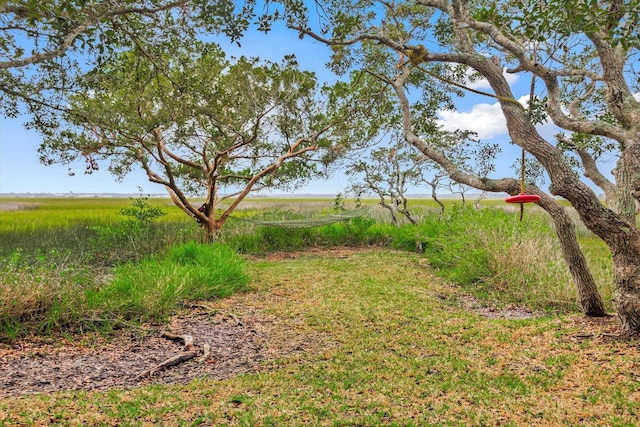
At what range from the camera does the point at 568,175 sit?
8.66 ft

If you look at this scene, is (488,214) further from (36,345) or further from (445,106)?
(36,345)

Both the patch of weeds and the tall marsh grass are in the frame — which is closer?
the tall marsh grass

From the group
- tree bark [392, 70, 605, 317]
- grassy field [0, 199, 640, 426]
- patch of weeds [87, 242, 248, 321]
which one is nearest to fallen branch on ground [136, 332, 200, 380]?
grassy field [0, 199, 640, 426]

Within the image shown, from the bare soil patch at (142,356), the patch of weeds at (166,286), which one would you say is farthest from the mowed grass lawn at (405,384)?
the patch of weeds at (166,286)

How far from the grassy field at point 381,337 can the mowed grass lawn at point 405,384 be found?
10 millimetres

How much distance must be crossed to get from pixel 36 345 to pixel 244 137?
14.9 feet

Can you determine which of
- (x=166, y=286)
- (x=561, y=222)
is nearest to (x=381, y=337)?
(x=561, y=222)

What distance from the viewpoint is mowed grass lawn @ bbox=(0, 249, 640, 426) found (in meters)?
1.90

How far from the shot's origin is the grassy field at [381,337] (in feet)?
6.41

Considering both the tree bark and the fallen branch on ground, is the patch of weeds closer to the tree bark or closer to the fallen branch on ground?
the fallen branch on ground

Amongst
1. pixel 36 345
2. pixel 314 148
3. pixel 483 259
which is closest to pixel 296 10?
pixel 36 345

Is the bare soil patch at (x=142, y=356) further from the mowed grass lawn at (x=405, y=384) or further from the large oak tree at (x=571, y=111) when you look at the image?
the large oak tree at (x=571, y=111)

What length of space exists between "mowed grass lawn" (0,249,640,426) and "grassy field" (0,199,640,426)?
1 cm

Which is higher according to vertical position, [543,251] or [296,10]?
[296,10]
